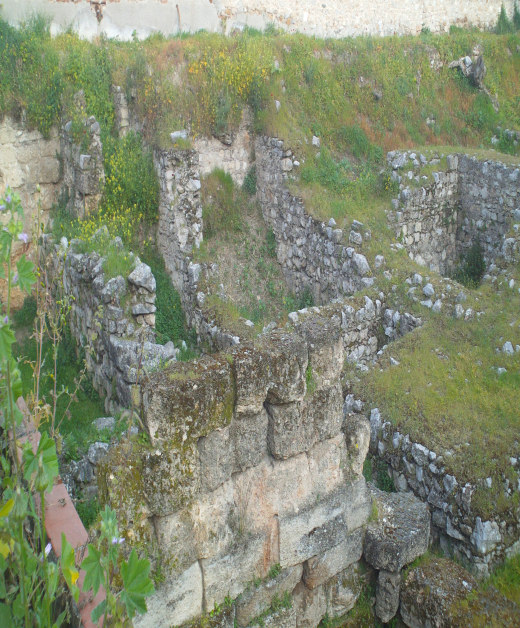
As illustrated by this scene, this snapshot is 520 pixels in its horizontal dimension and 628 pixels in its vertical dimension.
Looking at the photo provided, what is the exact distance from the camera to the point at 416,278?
10758mm

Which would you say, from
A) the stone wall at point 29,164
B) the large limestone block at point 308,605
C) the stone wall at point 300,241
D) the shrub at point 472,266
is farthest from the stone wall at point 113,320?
the shrub at point 472,266

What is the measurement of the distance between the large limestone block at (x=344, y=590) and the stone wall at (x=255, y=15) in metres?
13.3

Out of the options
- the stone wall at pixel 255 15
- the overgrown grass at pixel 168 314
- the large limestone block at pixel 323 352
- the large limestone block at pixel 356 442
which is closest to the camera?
the large limestone block at pixel 323 352

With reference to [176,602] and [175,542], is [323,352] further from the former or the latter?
[176,602]

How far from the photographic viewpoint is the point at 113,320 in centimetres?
A: 944

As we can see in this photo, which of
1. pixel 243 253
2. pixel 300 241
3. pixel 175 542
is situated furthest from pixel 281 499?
pixel 243 253

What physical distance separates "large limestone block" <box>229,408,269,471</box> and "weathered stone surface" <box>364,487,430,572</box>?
1349mm

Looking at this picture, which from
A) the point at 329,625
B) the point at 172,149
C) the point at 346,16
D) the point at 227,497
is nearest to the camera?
the point at 227,497

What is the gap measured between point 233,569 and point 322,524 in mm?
770

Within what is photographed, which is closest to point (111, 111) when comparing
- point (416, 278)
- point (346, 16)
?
point (416, 278)

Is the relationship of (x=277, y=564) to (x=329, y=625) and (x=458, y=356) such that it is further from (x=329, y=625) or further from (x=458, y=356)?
(x=458, y=356)

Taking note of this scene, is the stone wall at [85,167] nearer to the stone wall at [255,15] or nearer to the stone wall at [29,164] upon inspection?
the stone wall at [29,164]

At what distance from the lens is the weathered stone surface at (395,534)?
4.96 meters

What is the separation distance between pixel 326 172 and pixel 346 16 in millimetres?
9073
